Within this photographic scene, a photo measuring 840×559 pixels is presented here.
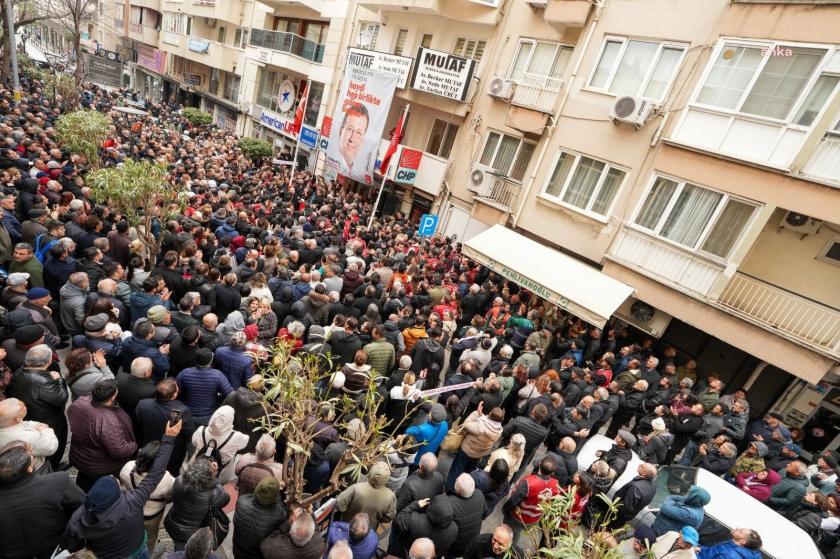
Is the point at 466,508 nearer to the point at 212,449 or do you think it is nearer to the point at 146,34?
the point at 212,449

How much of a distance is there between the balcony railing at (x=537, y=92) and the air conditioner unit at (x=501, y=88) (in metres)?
0.20

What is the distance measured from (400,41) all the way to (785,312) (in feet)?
55.1

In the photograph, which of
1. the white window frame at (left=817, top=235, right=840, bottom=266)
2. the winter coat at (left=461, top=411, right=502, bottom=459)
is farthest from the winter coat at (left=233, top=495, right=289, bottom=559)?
the white window frame at (left=817, top=235, right=840, bottom=266)

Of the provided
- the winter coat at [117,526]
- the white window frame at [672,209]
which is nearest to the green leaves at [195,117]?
the white window frame at [672,209]

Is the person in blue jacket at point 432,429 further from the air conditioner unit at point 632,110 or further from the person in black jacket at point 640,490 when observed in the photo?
the air conditioner unit at point 632,110

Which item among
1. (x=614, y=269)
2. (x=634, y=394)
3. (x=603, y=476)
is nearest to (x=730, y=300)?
(x=614, y=269)

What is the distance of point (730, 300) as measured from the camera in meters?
9.13

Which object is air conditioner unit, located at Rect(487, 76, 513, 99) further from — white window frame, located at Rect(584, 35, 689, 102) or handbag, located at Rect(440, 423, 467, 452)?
handbag, located at Rect(440, 423, 467, 452)

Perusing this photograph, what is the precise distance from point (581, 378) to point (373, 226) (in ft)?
30.2

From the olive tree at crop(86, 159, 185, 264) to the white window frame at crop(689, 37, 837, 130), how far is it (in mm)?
11464

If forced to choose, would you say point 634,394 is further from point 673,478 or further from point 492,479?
point 492,479

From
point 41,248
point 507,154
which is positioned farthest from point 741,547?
point 507,154

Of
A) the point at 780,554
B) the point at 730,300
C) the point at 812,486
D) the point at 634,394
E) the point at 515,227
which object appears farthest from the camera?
the point at 515,227

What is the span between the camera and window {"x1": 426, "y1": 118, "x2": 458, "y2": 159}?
1666 cm
